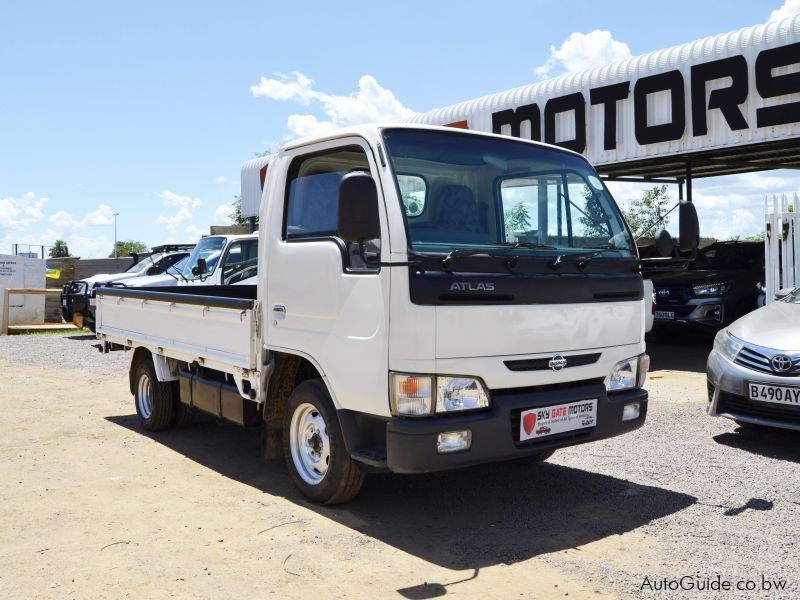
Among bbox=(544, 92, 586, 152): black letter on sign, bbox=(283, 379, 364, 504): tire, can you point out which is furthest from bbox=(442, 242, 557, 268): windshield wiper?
bbox=(544, 92, 586, 152): black letter on sign

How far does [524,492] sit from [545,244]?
5.53 feet

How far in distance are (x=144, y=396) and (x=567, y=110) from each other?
30.4 ft

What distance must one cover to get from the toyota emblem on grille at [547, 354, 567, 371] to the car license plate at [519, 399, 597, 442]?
22 centimetres

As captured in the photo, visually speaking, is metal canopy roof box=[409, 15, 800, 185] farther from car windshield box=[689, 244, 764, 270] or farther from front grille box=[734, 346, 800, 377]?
front grille box=[734, 346, 800, 377]

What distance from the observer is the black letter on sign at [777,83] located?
10766mm

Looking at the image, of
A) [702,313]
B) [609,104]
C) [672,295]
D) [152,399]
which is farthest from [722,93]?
[152,399]

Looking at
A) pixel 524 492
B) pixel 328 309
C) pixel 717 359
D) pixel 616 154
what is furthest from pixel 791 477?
pixel 616 154

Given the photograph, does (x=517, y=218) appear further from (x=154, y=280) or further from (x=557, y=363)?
(x=154, y=280)

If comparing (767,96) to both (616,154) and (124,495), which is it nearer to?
(616,154)

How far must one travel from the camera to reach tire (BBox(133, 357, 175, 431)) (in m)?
7.24

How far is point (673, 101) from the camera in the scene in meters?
12.2

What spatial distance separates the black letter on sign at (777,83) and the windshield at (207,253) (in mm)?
8145

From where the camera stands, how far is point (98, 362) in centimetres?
1328

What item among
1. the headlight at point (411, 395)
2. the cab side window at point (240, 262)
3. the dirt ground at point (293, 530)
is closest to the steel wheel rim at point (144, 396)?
the dirt ground at point (293, 530)
